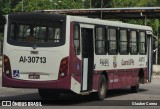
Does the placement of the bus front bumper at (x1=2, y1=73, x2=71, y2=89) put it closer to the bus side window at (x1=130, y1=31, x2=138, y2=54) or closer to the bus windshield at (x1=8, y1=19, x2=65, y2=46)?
the bus windshield at (x1=8, y1=19, x2=65, y2=46)

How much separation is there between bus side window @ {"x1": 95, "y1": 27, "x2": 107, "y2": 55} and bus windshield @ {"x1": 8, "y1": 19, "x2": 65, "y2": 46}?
7.26ft

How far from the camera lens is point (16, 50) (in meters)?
17.8

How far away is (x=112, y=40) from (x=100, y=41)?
1.23 metres

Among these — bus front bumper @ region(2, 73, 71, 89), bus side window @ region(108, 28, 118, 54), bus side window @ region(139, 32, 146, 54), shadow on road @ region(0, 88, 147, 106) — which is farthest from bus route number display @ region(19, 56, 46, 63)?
bus side window @ region(139, 32, 146, 54)

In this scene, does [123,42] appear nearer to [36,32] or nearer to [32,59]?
[36,32]

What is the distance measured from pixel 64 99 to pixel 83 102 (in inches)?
46.6

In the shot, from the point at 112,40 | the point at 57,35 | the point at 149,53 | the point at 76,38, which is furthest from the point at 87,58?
the point at 149,53

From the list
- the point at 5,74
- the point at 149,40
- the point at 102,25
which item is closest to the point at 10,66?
the point at 5,74

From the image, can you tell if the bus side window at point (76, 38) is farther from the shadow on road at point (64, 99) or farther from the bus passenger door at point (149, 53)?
the bus passenger door at point (149, 53)

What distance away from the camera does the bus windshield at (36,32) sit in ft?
58.0

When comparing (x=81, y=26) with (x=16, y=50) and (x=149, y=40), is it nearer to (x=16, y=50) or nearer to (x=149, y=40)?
(x=16, y=50)

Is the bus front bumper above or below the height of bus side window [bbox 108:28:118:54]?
below

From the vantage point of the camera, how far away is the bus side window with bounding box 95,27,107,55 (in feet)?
64.2

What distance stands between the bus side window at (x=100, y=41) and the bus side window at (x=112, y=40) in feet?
1.64
